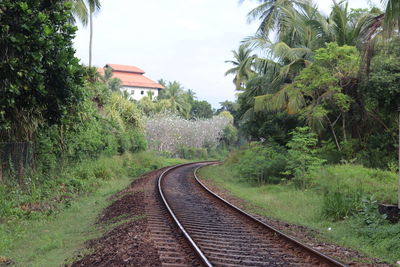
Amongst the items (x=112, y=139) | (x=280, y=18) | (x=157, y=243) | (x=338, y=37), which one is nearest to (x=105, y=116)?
(x=112, y=139)

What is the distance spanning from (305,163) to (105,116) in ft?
51.0

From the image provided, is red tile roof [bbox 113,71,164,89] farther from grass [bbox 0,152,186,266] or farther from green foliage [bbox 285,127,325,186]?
green foliage [bbox 285,127,325,186]

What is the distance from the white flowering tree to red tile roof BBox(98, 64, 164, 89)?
47.1 meters

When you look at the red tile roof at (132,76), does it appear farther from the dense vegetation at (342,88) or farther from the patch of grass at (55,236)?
the patch of grass at (55,236)

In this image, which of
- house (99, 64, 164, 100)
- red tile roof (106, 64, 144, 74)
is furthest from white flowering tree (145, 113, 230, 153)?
red tile roof (106, 64, 144, 74)

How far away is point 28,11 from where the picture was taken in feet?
33.2

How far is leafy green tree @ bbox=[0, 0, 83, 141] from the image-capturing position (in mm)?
10359

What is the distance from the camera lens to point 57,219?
12805mm

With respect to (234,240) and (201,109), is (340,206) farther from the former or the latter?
(201,109)

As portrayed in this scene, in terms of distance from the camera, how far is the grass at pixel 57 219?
360 inches

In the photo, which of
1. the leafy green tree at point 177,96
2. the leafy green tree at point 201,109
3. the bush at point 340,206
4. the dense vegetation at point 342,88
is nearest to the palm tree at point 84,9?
the dense vegetation at point 342,88

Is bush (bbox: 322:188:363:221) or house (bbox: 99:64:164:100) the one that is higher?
house (bbox: 99:64:164:100)

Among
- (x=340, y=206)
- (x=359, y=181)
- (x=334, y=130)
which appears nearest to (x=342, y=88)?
(x=334, y=130)

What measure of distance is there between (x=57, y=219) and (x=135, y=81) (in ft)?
314
